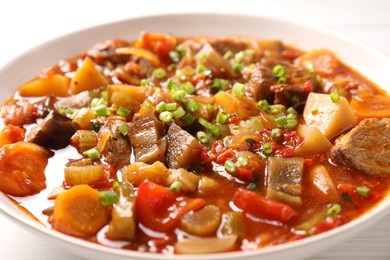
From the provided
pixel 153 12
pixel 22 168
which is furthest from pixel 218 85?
pixel 153 12

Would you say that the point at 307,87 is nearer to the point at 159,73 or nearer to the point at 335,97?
the point at 335,97

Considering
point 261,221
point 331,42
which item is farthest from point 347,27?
point 261,221

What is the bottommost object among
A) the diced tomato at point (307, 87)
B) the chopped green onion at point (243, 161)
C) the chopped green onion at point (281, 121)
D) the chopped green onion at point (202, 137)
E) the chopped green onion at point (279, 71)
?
the chopped green onion at point (202, 137)

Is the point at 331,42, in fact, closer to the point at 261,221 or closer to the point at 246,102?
the point at 246,102

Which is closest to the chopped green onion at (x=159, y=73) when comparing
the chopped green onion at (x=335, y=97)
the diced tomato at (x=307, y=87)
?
the diced tomato at (x=307, y=87)

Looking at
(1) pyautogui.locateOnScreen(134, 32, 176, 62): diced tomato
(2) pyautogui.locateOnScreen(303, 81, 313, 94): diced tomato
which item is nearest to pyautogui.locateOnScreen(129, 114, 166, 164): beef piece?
(2) pyautogui.locateOnScreen(303, 81, 313, 94): diced tomato

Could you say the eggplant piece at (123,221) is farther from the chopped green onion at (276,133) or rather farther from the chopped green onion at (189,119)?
the chopped green onion at (276,133)
